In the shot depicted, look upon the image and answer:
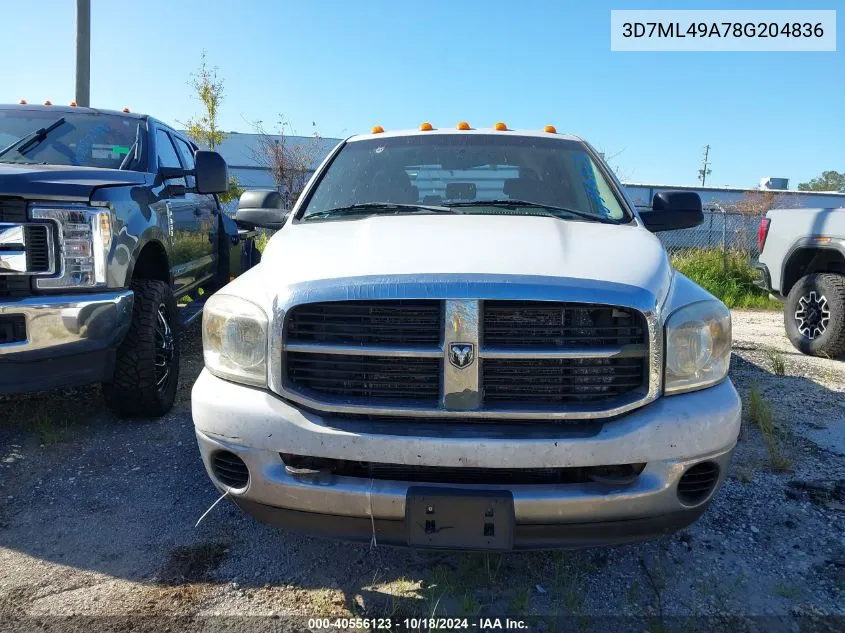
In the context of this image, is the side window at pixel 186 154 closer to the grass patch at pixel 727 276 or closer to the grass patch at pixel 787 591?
the grass patch at pixel 787 591

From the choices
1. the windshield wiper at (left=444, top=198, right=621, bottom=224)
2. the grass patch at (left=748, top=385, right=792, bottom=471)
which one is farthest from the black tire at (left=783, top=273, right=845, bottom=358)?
the windshield wiper at (left=444, top=198, right=621, bottom=224)

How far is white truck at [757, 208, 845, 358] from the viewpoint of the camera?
5848 millimetres

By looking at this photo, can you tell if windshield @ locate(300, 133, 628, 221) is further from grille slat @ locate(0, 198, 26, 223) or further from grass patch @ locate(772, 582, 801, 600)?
grass patch @ locate(772, 582, 801, 600)

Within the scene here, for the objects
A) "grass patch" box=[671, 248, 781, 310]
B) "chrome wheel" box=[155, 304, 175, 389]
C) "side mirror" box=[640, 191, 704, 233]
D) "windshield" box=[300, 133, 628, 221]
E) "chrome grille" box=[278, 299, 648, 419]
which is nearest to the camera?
"chrome grille" box=[278, 299, 648, 419]

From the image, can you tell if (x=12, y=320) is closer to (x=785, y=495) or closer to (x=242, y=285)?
(x=242, y=285)

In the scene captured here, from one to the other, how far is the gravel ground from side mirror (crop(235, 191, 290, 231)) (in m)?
1.38

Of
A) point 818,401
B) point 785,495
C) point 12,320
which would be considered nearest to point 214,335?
point 12,320

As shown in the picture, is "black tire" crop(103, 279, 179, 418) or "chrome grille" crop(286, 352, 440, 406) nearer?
"chrome grille" crop(286, 352, 440, 406)

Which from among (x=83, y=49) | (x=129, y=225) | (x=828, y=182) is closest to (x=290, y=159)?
(x=83, y=49)

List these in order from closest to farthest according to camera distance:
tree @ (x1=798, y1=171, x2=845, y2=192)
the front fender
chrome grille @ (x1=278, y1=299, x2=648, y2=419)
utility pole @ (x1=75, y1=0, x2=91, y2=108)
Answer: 1. chrome grille @ (x1=278, y1=299, x2=648, y2=419)
2. the front fender
3. utility pole @ (x1=75, y1=0, x2=91, y2=108)
4. tree @ (x1=798, y1=171, x2=845, y2=192)

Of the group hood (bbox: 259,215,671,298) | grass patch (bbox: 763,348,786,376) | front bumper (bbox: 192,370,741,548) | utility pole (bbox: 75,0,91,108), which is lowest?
grass patch (bbox: 763,348,786,376)

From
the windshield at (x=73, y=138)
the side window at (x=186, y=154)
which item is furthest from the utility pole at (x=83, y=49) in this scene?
the windshield at (x=73, y=138)

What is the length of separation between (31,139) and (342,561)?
366cm

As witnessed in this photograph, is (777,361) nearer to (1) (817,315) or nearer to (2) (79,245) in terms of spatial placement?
(1) (817,315)
